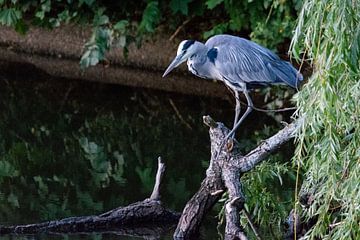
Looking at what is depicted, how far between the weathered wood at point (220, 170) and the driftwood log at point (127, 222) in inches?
11.2

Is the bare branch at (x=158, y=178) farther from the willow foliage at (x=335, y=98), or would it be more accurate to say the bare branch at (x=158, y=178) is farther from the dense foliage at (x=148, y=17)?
the dense foliage at (x=148, y=17)

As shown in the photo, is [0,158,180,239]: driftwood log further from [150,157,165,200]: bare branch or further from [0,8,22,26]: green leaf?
[0,8,22,26]: green leaf

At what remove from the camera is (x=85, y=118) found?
888cm

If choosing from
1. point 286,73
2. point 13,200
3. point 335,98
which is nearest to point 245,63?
point 286,73

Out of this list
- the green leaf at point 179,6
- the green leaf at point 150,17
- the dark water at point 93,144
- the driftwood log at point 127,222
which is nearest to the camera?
the driftwood log at point 127,222

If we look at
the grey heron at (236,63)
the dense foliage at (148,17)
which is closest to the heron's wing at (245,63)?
the grey heron at (236,63)

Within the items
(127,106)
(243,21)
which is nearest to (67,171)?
(127,106)

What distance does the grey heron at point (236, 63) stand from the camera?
557cm

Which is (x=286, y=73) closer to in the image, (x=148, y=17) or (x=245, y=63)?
(x=245, y=63)

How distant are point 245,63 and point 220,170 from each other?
2.82ft

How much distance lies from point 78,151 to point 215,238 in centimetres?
247

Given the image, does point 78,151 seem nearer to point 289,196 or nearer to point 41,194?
point 41,194

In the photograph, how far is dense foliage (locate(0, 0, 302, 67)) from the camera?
951 centimetres

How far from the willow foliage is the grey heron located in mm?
1596
